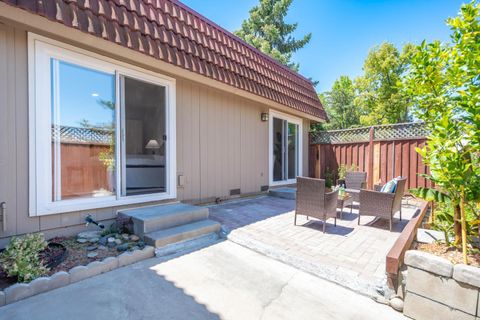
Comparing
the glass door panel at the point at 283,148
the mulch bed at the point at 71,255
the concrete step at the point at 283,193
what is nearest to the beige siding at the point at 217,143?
the concrete step at the point at 283,193

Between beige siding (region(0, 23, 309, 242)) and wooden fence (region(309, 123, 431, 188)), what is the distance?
68 centimetres

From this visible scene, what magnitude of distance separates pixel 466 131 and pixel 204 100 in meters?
4.28

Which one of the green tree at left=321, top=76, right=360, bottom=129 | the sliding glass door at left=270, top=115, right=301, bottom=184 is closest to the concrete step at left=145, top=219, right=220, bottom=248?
the sliding glass door at left=270, top=115, right=301, bottom=184

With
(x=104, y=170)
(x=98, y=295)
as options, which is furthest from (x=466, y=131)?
(x=104, y=170)

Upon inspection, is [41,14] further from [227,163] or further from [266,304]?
[227,163]

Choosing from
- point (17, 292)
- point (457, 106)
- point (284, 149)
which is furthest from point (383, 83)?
point (17, 292)

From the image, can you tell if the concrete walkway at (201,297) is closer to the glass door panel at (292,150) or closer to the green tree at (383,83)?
the glass door panel at (292,150)

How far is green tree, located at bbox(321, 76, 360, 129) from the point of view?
66.0 feet

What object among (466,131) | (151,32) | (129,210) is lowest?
(129,210)

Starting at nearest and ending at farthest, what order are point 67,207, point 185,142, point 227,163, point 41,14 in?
1. point 41,14
2. point 67,207
3. point 185,142
4. point 227,163

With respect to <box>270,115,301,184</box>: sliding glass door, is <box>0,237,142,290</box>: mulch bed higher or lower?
lower

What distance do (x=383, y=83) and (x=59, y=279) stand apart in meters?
19.2

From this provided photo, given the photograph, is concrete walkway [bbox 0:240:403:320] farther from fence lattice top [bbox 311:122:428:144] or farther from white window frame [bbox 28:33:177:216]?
fence lattice top [bbox 311:122:428:144]

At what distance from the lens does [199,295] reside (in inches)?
88.8
